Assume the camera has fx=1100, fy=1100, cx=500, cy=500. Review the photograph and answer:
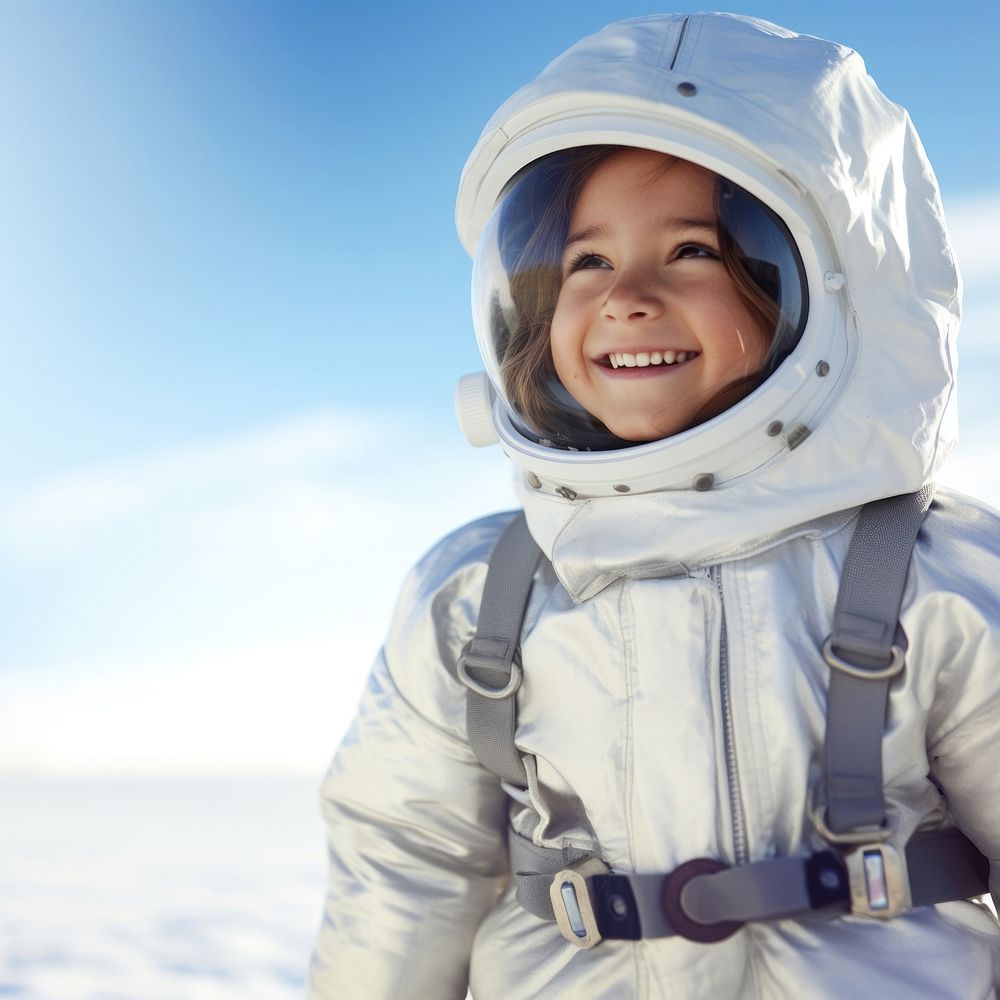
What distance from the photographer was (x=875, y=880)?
4.07 ft

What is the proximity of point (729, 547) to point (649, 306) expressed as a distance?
0.31 m

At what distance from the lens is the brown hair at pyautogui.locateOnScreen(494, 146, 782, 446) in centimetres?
143

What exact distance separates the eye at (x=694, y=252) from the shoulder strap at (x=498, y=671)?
441 millimetres

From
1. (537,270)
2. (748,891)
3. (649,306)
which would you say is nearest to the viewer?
(748,891)

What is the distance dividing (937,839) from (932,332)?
0.62 meters

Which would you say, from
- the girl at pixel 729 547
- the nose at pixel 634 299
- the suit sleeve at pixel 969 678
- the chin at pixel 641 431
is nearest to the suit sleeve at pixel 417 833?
the girl at pixel 729 547

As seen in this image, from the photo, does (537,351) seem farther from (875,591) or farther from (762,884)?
(762,884)

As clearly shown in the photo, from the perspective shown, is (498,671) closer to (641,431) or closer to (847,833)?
(641,431)

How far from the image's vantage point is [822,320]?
4.30 feet

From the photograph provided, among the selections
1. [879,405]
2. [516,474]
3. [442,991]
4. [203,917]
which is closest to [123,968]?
[203,917]

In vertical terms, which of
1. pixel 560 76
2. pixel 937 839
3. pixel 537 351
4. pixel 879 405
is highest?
pixel 560 76

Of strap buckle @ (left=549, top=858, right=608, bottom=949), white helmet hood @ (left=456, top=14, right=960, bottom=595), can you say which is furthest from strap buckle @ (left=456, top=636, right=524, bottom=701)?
strap buckle @ (left=549, top=858, right=608, bottom=949)

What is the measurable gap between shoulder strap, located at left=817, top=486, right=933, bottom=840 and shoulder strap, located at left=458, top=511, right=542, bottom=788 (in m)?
0.39

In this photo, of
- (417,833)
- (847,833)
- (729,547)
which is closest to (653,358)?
(729,547)
